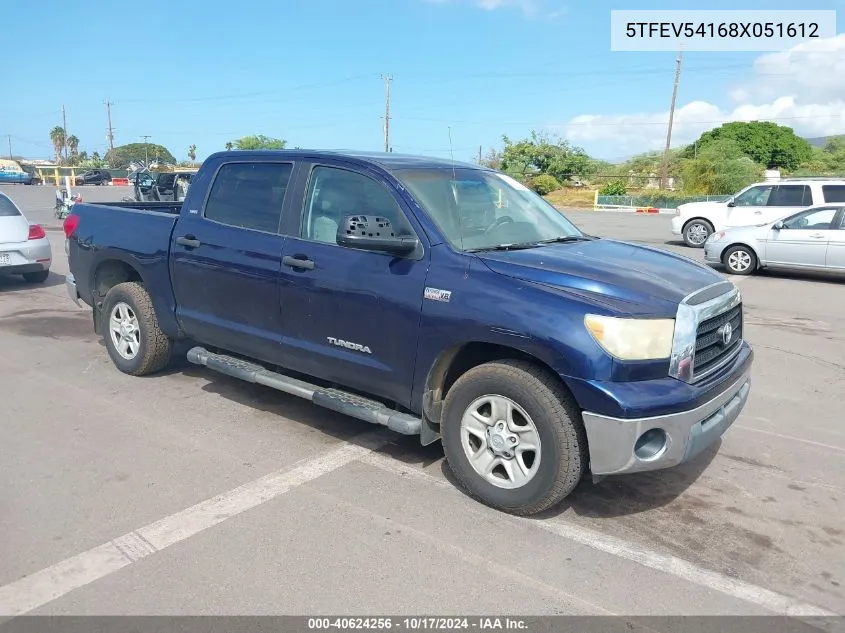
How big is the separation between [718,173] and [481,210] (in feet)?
139

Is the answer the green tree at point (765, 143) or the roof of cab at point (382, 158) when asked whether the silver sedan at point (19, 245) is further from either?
the green tree at point (765, 143)

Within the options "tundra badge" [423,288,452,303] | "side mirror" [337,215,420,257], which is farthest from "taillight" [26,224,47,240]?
"tundra badge" [423,288,452,303]

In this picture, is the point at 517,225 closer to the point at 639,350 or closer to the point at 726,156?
the point at 639,350

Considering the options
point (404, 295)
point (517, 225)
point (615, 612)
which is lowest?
point (615, 612)

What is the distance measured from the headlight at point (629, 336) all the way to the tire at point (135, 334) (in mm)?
3900

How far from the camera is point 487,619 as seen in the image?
9.68 feet

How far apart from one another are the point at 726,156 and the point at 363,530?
45.8 m

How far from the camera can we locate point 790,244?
12.5 m

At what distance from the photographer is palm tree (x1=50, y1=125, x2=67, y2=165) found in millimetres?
114812

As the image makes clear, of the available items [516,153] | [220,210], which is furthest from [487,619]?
[516,153]

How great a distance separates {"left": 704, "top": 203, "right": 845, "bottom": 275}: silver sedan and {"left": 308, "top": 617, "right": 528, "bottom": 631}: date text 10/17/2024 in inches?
454

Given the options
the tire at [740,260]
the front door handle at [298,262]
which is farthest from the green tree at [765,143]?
the front door handle at [298,262]

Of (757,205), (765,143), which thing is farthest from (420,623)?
(765,143)

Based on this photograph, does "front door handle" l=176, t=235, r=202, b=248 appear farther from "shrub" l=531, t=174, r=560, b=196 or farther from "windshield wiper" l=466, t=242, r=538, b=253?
"shrub" l=531, t=174, r=560, b=196
